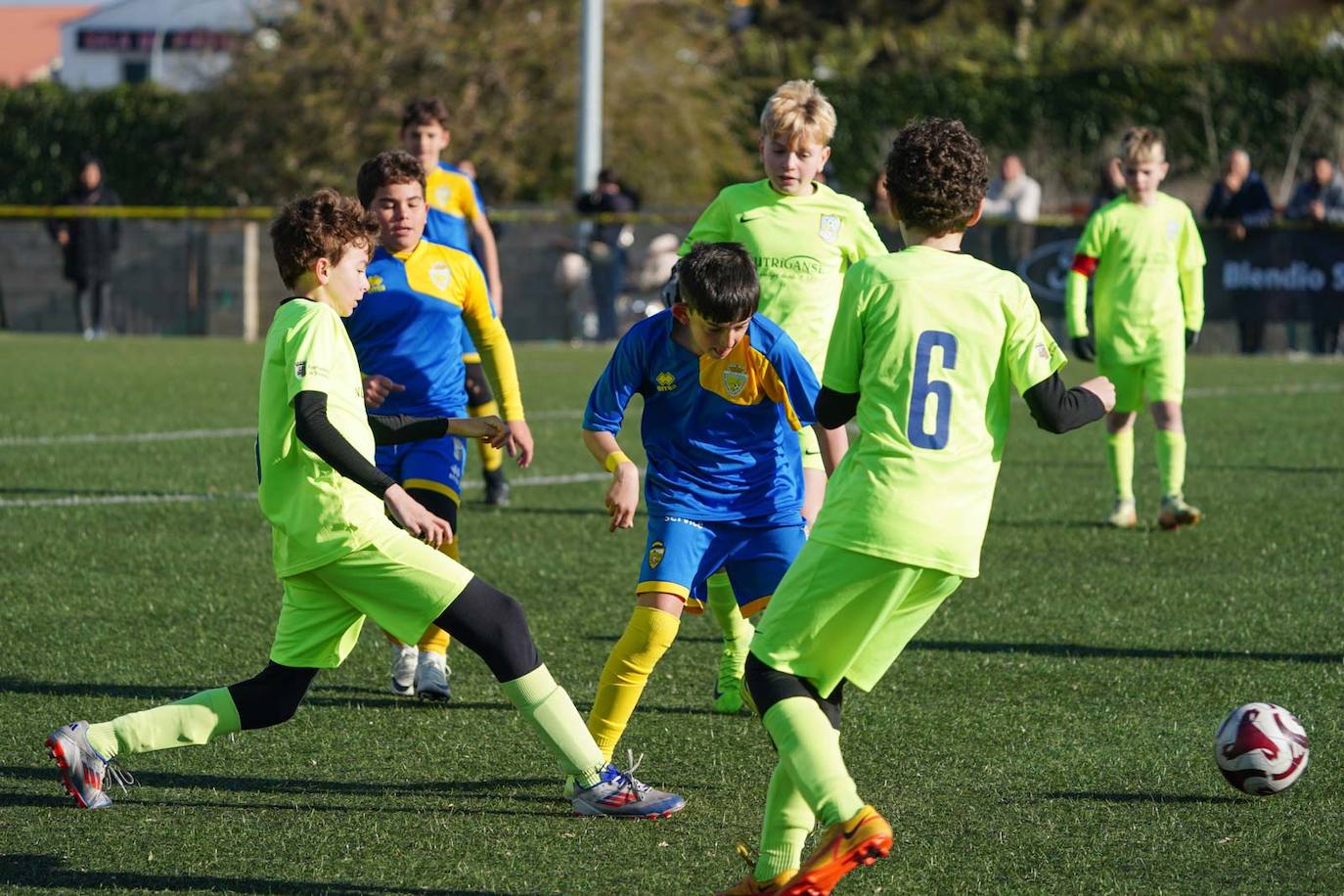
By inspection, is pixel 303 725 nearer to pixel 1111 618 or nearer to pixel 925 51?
pixel 1111 618

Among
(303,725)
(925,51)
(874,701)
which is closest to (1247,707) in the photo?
(874,701)

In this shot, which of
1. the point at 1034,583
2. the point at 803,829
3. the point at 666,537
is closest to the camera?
the point at 803,829

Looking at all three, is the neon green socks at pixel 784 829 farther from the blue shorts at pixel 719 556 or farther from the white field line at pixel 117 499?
the white field line at pixel 117 499

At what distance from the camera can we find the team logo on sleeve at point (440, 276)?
6281 millimetres

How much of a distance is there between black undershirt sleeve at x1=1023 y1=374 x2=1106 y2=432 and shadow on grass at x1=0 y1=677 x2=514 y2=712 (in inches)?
98.3

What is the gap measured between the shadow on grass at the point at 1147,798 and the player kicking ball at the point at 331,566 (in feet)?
3.53

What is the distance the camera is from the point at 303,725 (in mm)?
5688

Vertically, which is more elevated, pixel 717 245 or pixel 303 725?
pixel 717 245

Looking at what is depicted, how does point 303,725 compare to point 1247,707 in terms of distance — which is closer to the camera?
point 1247,707

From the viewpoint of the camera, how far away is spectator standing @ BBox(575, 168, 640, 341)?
926 inches

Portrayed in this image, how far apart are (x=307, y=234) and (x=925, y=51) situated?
91.0ft

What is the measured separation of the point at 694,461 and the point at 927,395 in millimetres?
1172

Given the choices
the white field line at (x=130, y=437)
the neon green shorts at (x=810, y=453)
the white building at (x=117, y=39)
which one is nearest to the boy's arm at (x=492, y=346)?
the neon green shorts at (x=810, y=453)

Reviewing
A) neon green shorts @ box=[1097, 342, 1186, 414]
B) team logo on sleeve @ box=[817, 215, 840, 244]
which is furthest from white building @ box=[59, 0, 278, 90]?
team logo on sleeve @ box=[817, 215, 840, 244]
